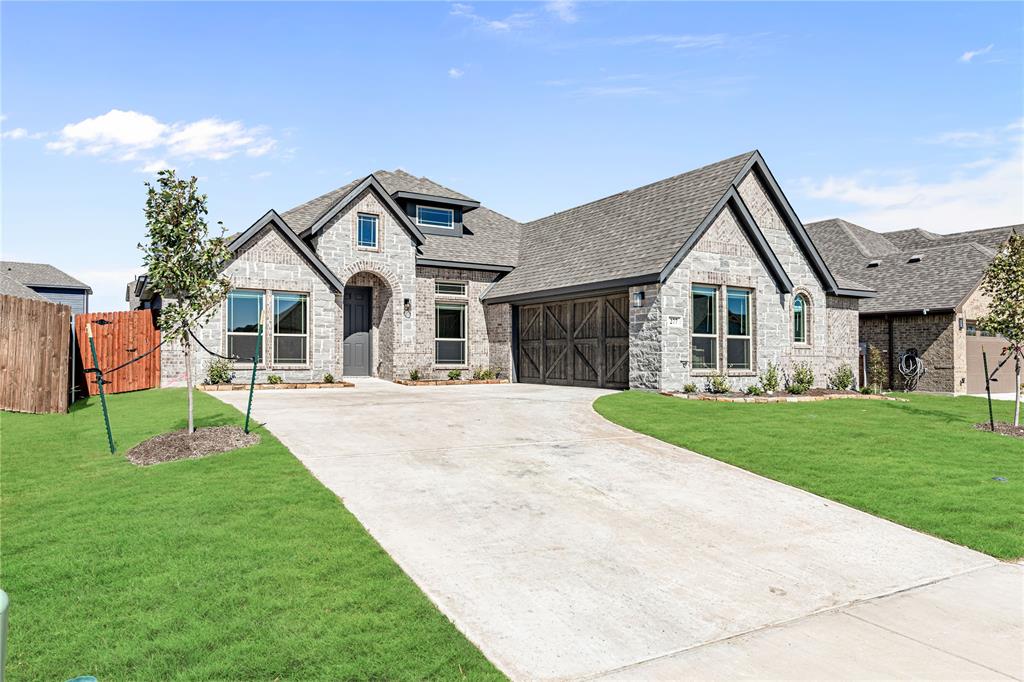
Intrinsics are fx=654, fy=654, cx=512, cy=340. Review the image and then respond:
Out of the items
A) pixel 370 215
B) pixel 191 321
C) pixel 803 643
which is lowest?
pixel 803 643

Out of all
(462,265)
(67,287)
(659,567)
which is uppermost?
(67,287)

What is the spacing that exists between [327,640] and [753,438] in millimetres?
8816

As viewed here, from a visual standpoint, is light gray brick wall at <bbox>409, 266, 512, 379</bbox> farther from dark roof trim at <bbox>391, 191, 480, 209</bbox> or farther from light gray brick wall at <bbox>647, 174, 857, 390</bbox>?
light gray brick wall at <bbox>647, 174, 857, 390</bbox>

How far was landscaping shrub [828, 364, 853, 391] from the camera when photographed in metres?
21.9

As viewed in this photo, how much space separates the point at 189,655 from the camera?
396 centimetres

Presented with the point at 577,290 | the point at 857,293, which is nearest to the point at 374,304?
the point at 577,290

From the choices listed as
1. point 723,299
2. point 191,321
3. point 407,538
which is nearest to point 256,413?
point 191,321

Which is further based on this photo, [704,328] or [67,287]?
[67,287]

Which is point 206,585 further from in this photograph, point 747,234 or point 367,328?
point 367,328

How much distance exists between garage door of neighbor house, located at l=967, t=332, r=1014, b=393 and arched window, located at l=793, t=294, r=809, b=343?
27.0ft

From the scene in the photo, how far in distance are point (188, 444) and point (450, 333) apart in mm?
14117

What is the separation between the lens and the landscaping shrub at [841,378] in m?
21.9

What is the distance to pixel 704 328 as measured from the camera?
1836 centimetres

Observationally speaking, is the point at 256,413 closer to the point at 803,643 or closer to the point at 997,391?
the point at 803,643
